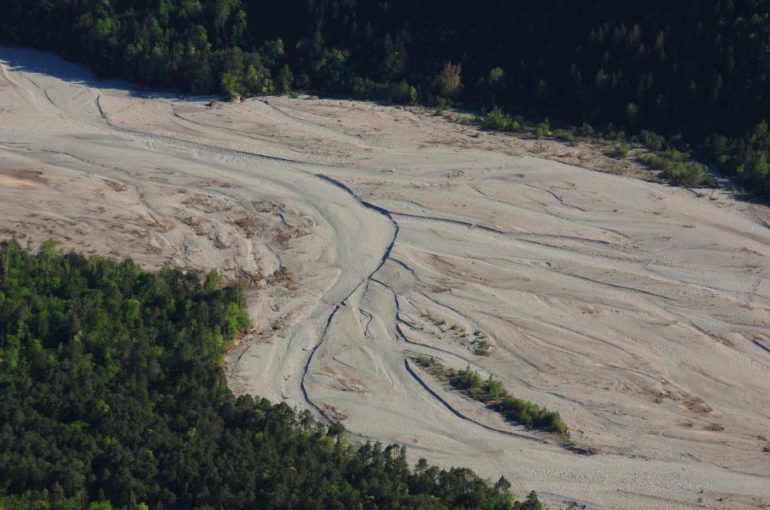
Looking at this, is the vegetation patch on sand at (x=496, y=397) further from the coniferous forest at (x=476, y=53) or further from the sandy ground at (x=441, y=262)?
the coniferous forest at (x=476, y=53)

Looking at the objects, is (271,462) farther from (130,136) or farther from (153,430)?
(130,136)

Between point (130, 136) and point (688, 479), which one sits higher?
point (130, 136)

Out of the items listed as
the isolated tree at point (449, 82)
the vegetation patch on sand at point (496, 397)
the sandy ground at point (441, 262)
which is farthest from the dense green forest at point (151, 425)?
the isolated tree at point (449, 82)

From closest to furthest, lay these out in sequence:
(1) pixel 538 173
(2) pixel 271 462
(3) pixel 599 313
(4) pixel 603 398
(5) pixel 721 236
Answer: (2) pixel 271 462, (4) pixel 603 398, (3) pixel 599 313, (5) pixel 721 236, (1) pixel 538 173

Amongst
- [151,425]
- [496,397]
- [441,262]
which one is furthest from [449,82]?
[151,425]

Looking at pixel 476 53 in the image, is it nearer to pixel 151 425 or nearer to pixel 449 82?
pixel 449 82

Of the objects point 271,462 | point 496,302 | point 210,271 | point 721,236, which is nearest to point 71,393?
point 271,462

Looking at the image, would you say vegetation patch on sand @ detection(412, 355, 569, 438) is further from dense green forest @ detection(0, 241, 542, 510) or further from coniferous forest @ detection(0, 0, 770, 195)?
coniferous forest @ detection(0, 0, 770, 195)
